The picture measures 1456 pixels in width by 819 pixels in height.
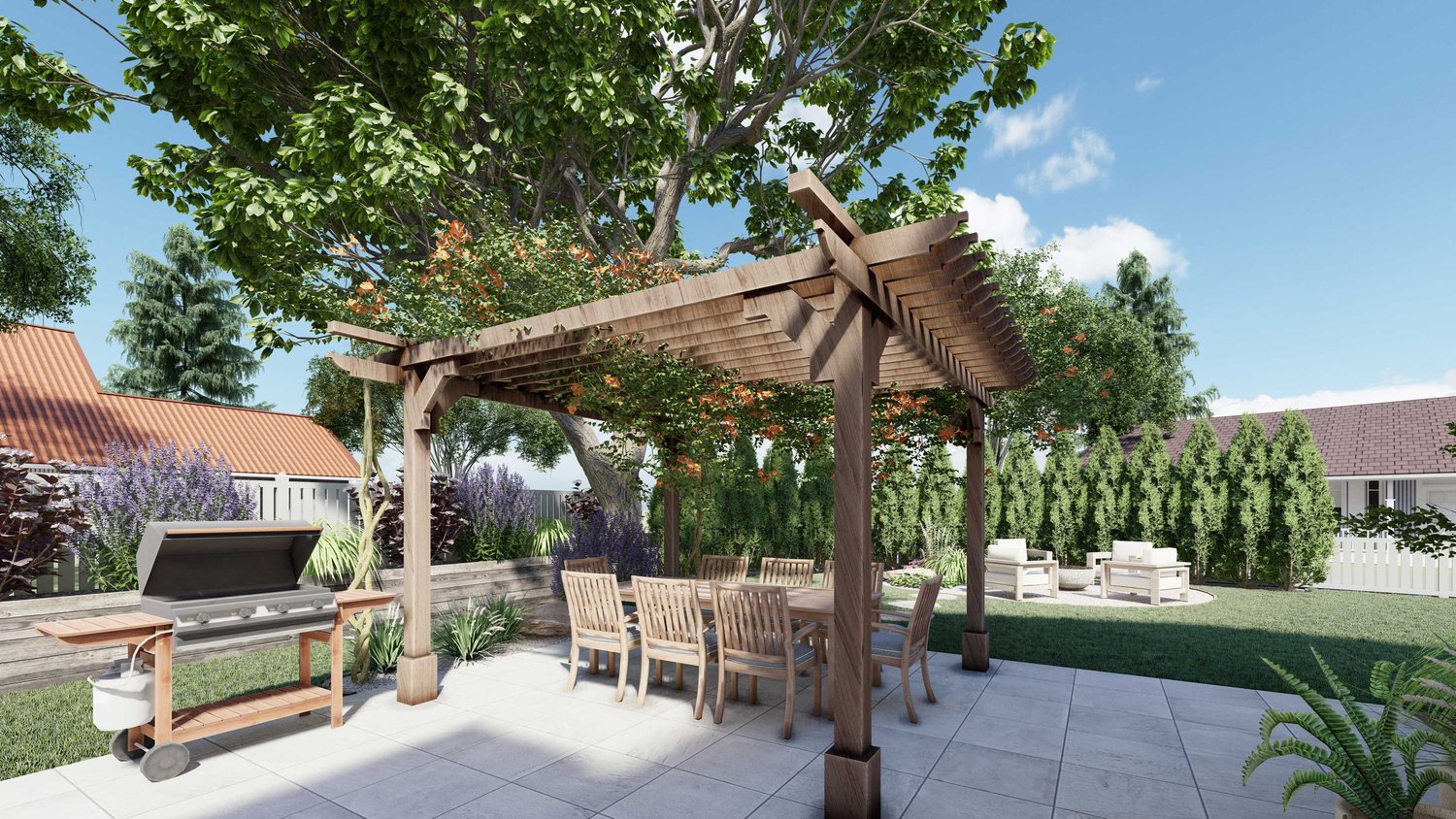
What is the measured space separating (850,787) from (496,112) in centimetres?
782

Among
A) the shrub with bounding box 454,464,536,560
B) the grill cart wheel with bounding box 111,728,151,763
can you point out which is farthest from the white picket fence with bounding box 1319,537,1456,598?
the grill cart wheel with bounding box 111,728,151,763

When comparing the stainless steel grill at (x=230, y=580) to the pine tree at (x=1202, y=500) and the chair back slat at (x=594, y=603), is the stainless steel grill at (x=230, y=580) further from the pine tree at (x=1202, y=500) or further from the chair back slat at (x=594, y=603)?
the pine tree at (x=1202, y=500)

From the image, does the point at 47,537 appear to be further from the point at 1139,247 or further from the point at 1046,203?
the point at 1139,247

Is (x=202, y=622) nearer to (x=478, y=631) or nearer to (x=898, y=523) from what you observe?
(x=478, y=631)

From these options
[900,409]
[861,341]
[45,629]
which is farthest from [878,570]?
[45,629]

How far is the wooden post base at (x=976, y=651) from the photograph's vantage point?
5.79m

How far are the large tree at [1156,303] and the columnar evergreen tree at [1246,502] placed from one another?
1495cm

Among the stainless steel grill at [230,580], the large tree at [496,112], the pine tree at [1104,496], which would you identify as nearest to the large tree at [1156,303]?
the pine tree at [1104,496]

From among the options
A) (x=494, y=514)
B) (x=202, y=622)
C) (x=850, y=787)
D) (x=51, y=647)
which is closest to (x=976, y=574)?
(x=850, y=787)

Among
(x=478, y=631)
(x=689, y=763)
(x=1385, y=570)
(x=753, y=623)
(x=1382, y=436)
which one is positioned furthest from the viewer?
(x=1382, y=436)

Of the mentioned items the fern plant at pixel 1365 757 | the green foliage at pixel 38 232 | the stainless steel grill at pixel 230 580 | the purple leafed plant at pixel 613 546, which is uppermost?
the green foliage at pixel 38 232

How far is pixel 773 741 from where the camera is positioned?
4.18m

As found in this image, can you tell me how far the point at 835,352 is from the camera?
3383 millimetres

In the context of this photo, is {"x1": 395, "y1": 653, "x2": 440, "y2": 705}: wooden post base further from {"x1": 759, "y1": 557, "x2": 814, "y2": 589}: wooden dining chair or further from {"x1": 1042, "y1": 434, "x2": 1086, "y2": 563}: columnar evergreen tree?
{"x1": 1042, "y1": 434, "x2": 1086, "y2": 563}: columnar evergreen tree
